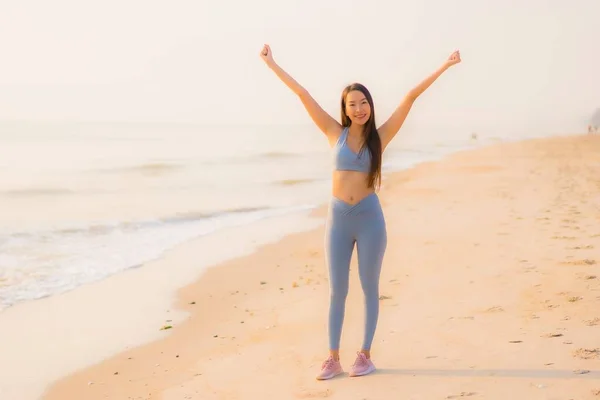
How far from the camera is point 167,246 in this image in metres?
11.3

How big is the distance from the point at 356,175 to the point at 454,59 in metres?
1.08

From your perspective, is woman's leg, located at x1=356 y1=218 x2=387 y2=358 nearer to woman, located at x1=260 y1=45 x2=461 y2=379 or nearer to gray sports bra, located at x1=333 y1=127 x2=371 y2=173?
woman, located at x1=260 y1=45 x2=461 y2=379

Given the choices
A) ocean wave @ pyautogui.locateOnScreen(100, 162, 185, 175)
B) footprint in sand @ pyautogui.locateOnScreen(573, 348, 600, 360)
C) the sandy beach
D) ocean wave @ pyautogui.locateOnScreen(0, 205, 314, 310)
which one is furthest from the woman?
ocean wave @ pyautogui.locateOnScreen(100, 162, 185, 175)

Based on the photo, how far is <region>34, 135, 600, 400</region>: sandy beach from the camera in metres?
4.28

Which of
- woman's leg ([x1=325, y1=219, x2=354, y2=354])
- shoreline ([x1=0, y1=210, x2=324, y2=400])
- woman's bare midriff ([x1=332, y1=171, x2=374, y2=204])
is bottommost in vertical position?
shoreline ([x1=0, y1=210, x2=324, y2=400])

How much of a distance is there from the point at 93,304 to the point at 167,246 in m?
3.67

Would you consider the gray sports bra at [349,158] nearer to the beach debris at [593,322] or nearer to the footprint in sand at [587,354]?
the footprint in sand at [587,354]

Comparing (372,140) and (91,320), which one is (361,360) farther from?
(91,320)

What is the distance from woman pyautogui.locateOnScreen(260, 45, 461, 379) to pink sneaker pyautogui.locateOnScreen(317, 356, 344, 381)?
20.8 inches

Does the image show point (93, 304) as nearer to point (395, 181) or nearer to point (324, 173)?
point (395, 181)

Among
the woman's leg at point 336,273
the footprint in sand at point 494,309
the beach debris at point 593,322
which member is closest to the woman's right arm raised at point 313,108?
the woman's leg at point 336,273

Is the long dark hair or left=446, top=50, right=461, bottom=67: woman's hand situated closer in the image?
the long dark hair

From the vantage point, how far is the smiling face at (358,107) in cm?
416

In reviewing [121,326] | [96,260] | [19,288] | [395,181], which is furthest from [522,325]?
[395,181]
